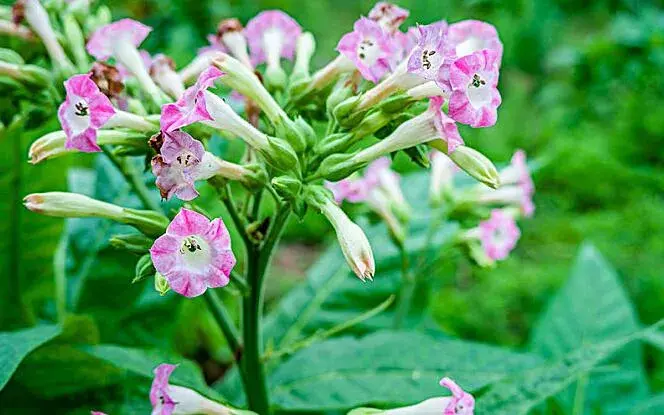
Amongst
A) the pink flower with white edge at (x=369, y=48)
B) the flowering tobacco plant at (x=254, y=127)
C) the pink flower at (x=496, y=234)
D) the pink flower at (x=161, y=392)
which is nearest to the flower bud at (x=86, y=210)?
the flowering tobacco plant at (x=254, y=127)

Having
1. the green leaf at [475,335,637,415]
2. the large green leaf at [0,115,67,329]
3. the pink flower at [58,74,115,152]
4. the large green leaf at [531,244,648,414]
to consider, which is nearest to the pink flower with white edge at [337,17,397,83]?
the pink flower at [58,74,115,152]

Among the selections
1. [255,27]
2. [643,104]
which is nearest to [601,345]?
[255,27]

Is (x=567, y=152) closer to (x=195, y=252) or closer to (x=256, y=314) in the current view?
(x=256, y=314)

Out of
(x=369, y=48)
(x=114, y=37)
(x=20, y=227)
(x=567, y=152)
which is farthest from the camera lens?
(x=567, y=152)

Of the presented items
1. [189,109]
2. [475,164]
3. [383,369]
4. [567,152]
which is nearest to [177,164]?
[189,109]

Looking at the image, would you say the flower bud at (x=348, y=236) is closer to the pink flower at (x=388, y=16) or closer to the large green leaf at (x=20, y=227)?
the pink flower at (x=388, y=16)

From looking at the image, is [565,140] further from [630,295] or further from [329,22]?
[329,22]

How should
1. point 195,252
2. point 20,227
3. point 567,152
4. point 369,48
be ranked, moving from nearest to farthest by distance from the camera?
point 195,252
point 369,48
point 20,227
point 567,152
